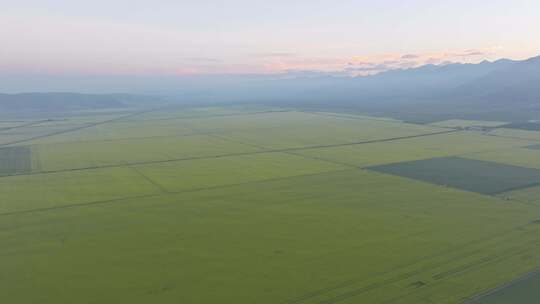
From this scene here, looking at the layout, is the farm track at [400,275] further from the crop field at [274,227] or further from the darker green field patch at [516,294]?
the darker green field patch at [516,294]

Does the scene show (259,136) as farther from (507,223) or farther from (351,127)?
(507,223)

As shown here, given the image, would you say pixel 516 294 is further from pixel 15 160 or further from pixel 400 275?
pixel 15 160

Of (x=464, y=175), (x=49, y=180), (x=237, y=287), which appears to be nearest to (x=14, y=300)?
(x=237, y=287)

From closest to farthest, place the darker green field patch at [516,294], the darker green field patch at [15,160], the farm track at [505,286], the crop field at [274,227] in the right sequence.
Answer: the darker green field patch at [516,294] → the farm track at [505,286] → the crop field at [274,227] → the darker green field patch at [15,160]

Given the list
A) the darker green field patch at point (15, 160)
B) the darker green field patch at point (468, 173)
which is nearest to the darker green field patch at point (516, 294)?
the darker green field patch at point (468, 173)

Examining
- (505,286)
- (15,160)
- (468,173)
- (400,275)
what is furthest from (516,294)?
(15,160)
